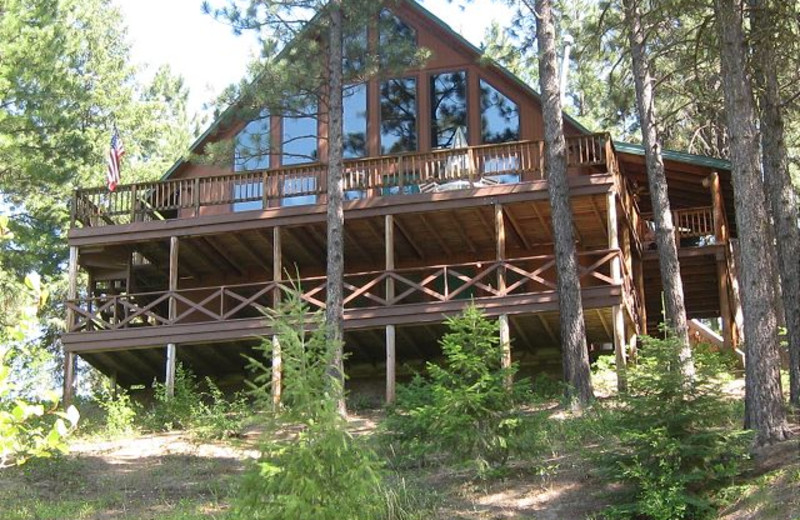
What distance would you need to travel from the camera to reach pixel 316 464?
361 inches

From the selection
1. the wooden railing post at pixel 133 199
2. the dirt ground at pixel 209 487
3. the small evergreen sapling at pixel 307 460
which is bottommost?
the dirt ground at pixel 209 487

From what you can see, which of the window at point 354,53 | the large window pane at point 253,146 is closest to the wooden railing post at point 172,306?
the large window pane at point 253,146

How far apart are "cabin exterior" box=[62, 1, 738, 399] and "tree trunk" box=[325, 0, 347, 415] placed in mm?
1323

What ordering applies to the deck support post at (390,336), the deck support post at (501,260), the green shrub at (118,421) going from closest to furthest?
1. the green shrub at (118,421)
2. the deck support post at (501,260)
3. the deck support post at (390,336)

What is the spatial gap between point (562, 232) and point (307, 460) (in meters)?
10.4

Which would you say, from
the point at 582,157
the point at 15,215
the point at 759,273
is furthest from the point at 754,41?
the point at 15,215

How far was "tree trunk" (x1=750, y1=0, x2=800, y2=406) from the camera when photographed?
567 inches

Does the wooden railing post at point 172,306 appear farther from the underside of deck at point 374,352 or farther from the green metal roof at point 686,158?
the green metal roof at point 686,158

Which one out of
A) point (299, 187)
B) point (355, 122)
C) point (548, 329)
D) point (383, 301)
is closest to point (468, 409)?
point (383, 301)

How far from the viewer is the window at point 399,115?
2294 cm

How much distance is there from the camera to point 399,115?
2311 centimetres

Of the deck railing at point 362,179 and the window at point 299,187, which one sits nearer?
the deck railing at point 362,179

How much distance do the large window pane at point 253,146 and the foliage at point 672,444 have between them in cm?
1099

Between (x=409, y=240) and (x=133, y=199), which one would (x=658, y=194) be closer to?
(x=409, y=240)
